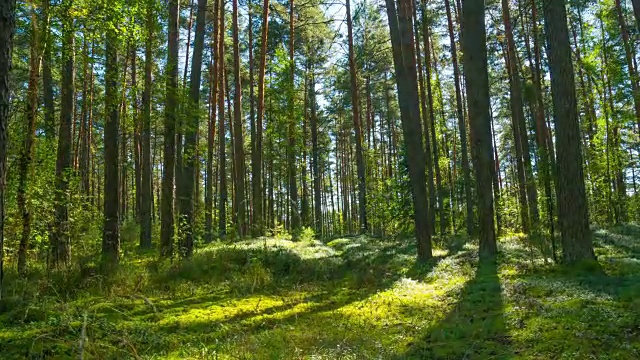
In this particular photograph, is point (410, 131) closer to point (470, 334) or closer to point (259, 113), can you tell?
point (470, 334)

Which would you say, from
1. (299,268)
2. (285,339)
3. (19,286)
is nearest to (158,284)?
(19,286)

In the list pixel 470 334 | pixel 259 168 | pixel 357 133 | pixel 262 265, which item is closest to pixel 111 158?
pixel 262 265

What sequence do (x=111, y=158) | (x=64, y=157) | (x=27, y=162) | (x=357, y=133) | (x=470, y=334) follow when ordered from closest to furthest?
(x=470, y=334) < (x=27, y=162) < (x=111, y=158) < (x=64, y=157) < (x=357, y=133)

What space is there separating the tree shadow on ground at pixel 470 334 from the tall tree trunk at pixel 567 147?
6.94ft

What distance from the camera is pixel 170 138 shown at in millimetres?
11070

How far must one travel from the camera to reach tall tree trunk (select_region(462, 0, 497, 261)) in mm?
9680

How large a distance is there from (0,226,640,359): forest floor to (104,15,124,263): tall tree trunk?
152 centimetres

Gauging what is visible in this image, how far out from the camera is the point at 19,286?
250 inches

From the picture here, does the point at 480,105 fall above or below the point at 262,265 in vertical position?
above

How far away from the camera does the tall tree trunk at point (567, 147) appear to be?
7711mm

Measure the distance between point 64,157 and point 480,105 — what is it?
9.94 meters

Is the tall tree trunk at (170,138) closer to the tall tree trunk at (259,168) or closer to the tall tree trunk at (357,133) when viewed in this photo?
the tall tree trunk at (259,168)

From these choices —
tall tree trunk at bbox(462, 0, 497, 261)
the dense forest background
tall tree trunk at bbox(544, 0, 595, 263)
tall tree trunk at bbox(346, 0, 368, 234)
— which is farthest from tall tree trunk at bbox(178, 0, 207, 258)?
tall tree trunk at bbox(346, 0, 368, 234)

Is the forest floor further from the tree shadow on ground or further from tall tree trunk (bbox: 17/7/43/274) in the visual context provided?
tall tree trunk (bbox: 17/7/43/274)
